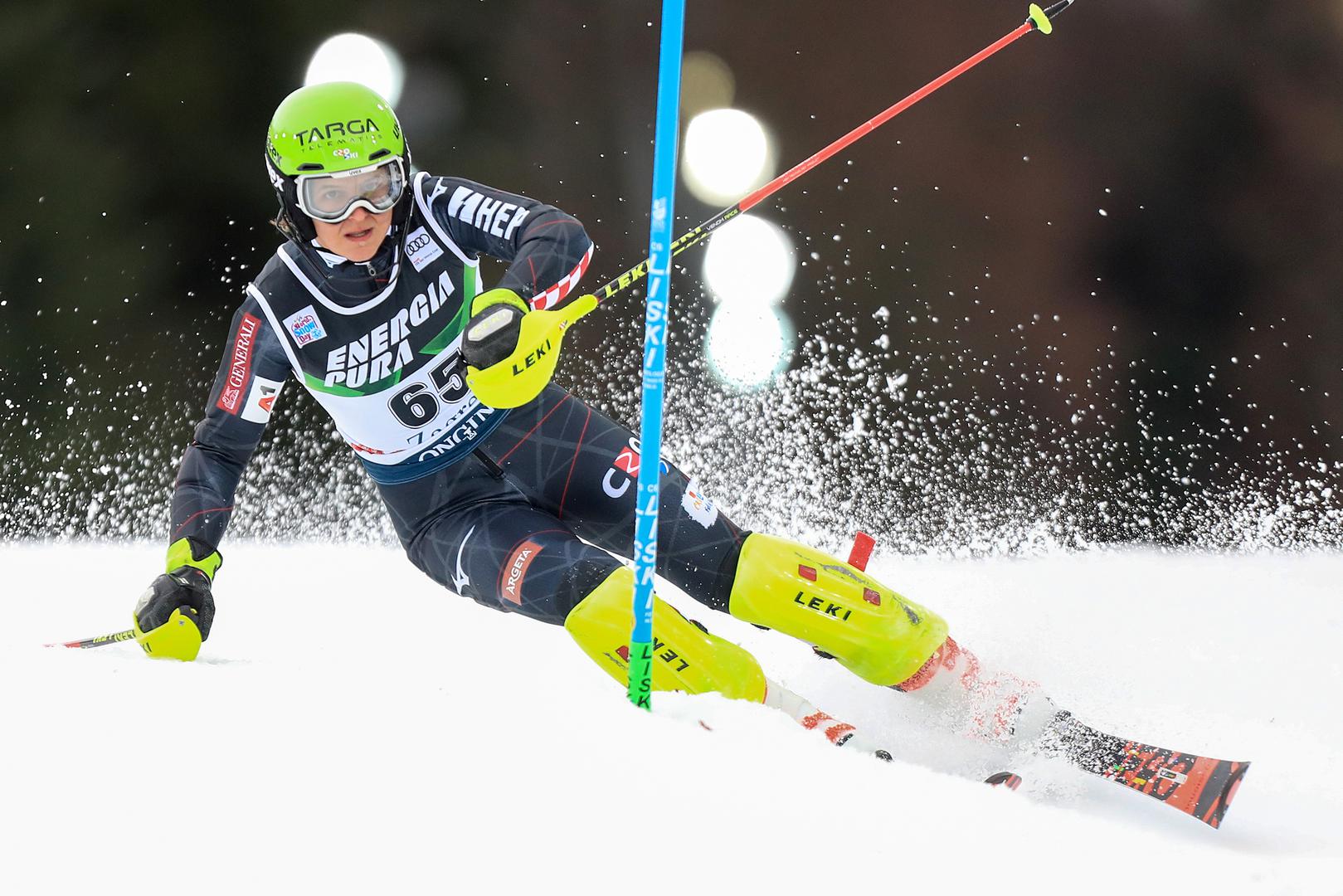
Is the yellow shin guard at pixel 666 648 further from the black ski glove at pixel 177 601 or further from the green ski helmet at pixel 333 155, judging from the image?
the green ski helmet at pixel 333 155

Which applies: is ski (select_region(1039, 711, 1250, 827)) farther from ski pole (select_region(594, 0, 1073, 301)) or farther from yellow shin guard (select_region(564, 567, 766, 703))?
ski pole (select_region(594, 0, 1073, 301))

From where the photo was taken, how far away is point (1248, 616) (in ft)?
9.75

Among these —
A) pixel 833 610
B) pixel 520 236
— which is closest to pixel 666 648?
pixel 833 610

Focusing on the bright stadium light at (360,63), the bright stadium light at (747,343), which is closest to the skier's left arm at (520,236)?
the bright stadium light at (747,343)

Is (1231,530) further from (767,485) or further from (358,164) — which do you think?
(358,164)

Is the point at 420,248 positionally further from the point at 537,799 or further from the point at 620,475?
the point at 537,799

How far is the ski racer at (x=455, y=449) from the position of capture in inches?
75.0

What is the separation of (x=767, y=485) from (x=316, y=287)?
2.46 metres

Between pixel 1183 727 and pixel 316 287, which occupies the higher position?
pixel 316 287

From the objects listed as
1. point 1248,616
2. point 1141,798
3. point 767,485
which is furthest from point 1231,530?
point 1141,798

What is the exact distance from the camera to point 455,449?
2.19 meters

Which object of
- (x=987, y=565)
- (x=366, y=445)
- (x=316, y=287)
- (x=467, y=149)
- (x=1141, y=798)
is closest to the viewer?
(x=1141, y=798)

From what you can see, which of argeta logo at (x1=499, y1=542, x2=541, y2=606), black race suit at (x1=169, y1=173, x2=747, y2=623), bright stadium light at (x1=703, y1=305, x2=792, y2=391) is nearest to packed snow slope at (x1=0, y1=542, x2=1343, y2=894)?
argeta logo at (x1=499, y1=542, x2=541, y2=606)

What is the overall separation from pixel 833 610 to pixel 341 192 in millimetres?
1243
